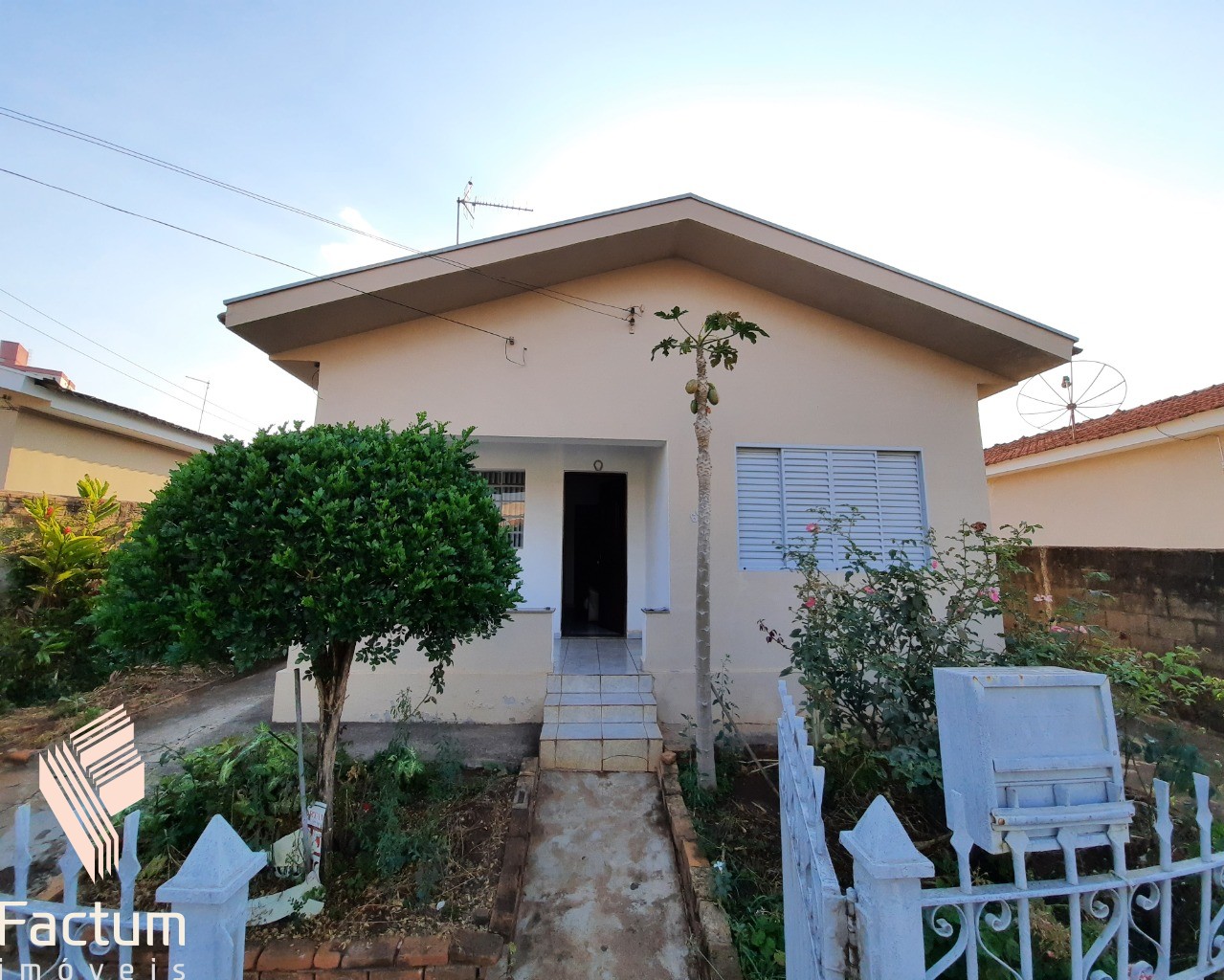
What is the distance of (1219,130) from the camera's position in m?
5.09

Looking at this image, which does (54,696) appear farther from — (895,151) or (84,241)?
(895,151)

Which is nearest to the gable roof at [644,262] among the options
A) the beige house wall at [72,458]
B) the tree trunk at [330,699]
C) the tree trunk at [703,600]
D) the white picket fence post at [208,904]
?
the tree trunk at [703,600]

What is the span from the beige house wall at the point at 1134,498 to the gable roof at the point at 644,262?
364cm

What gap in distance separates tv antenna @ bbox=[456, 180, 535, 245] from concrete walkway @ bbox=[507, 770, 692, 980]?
22.8 feet

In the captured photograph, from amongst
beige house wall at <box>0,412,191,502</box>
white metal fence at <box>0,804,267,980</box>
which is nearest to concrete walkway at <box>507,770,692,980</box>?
white metal fence at <box>0,804,267,980</box>

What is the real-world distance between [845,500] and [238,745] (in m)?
6.14

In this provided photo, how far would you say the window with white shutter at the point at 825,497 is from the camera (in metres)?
5.52

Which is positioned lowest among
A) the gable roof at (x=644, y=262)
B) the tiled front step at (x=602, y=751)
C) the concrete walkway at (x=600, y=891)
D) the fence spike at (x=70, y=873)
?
the concrete walkway at (x=600, y=891)

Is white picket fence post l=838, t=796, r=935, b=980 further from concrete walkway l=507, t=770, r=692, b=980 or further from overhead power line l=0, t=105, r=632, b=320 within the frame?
overhead power line l=0, t=105, r=632, b=320

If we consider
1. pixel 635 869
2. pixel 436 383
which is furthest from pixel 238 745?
pixel 436 383

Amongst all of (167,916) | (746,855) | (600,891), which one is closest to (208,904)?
(167,916)

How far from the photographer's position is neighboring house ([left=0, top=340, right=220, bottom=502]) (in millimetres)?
7070

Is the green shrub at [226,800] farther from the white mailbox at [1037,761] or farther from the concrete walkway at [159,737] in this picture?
the white mailbox at [1037,761]

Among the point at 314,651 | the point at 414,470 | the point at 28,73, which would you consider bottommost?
the point at 314,651
